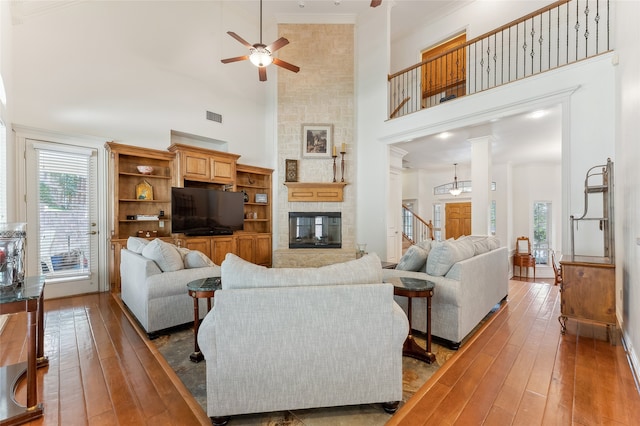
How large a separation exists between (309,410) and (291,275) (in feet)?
2.89

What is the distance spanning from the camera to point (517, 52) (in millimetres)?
4730

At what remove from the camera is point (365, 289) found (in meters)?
1.57

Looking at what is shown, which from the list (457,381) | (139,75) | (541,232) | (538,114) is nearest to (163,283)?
(457,381)

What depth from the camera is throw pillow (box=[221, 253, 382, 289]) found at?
5.11ft

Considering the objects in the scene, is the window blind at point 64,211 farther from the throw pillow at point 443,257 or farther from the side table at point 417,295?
the throw pillow at point 443,257

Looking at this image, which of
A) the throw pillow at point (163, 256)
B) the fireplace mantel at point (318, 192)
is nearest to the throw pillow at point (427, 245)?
the throw pillow at point (163, 256)

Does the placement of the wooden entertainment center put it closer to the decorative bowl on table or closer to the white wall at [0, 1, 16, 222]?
the decorative bowl on table

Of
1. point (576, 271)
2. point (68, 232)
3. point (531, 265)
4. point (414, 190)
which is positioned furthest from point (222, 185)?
A: point (531, 265)

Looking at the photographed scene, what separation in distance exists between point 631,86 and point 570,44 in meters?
3.15

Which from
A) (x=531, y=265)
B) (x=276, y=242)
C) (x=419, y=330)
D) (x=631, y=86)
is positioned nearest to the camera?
(x=631, y=86)

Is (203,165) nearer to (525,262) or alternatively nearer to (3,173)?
(3,173)

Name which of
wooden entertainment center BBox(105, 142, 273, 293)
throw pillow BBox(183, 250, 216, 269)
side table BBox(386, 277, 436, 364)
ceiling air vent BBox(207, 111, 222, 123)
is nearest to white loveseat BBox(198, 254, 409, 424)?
side table BBox(386, 277, 436, 364)

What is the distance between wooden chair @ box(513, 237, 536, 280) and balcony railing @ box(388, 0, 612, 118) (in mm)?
4401

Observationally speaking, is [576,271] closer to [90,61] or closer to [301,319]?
[301,319]
